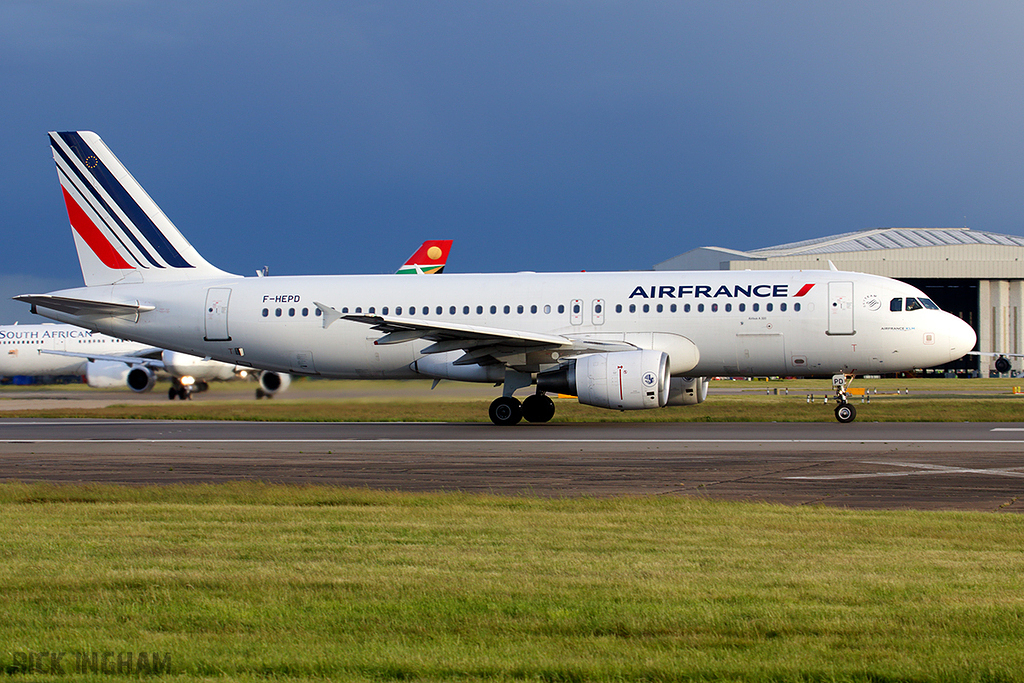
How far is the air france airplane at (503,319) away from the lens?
2441 centimetres

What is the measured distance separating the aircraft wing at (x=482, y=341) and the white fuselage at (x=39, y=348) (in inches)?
1560

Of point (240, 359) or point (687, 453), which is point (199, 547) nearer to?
point (687, 453)

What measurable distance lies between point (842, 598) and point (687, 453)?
1104 centimetres

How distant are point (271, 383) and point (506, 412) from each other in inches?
263

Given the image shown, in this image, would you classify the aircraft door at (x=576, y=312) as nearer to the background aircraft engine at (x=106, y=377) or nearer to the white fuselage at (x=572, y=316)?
Result: the white fuselage at (x=572, y=316)

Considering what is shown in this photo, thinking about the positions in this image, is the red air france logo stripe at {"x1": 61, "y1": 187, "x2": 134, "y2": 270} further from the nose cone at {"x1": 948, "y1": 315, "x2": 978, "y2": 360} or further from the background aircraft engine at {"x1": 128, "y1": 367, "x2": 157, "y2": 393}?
the nose cone at {"x1": 948, "y1": 315, "x2": 978, "y2": 360}

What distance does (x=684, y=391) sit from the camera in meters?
26.7

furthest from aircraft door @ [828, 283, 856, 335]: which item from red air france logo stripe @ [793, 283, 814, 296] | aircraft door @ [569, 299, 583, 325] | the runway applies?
aircraft door @ [569, 299, 583, 325]

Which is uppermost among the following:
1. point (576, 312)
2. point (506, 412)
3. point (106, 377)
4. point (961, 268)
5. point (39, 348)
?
point (961, 268)

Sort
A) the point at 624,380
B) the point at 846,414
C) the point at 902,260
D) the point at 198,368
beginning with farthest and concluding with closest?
the point at 902,260
the point at 198,368
the point at 846,414
the point at 624,380

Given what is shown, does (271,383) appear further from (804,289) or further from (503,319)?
(804,289)

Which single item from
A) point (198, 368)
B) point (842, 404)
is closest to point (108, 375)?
point (198, 368)

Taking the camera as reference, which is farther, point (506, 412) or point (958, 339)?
point (506, 412)

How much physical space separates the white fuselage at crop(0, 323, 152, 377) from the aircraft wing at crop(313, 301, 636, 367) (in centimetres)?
3963
